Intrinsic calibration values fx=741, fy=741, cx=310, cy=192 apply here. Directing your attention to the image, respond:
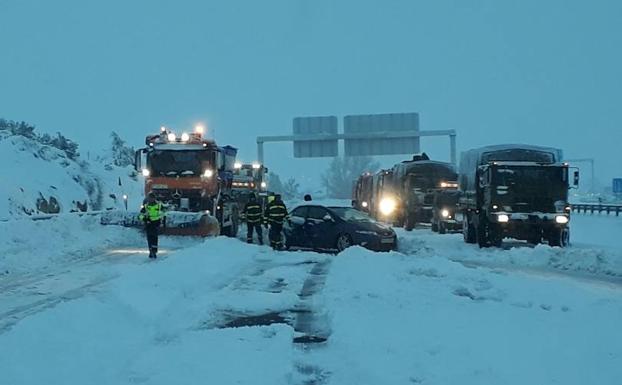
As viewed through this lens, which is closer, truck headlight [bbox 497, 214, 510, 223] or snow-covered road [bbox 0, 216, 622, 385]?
snow-covered road [bbox 0, 216, 622, 385]

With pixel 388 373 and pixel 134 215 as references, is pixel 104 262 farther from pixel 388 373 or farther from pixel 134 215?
pixel 388 373

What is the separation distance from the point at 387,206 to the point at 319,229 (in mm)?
14424

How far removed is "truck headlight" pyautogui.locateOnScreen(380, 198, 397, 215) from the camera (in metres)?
33.2

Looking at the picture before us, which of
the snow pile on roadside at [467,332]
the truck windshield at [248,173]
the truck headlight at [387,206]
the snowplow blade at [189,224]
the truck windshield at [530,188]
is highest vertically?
the truck windshield at [248,173]

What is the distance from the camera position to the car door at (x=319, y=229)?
20312 mm

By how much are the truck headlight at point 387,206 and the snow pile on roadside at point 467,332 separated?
20076 millimetres

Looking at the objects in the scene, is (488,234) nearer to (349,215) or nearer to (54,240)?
(349,215)

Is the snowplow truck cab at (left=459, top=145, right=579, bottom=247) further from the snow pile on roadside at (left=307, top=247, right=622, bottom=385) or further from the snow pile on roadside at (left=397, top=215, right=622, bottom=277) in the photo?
the snow pile on roadside at (left=307, top=247, right=622, bottom=385)

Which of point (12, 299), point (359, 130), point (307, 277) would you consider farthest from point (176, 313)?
point (359, 130)

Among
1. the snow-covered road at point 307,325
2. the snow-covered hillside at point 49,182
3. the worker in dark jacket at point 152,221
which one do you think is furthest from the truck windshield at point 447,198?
the snow-covered hillside at point 49,182

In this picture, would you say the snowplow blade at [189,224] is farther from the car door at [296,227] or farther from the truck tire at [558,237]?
the truck tire at [558,237]

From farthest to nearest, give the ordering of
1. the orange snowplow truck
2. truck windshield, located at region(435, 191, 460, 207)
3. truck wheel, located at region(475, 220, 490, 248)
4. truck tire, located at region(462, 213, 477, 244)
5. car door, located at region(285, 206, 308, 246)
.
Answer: truck windshield, located at region(435, 191, 460, 207), truck tire, located at region(462, 213, 477, 244), the orange snowplow truck, truck wheel, located at region(475, 220, 490, 248), car door, located at region(285, 206, 308, 246)

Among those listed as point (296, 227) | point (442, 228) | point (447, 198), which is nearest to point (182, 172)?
point (296, 227)

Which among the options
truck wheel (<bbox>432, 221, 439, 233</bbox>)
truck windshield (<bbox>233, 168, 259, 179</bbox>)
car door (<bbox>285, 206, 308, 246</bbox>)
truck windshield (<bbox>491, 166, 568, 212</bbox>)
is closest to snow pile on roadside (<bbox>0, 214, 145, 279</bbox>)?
car door (<bbox>285, 206, 308, 246</bbox>)
